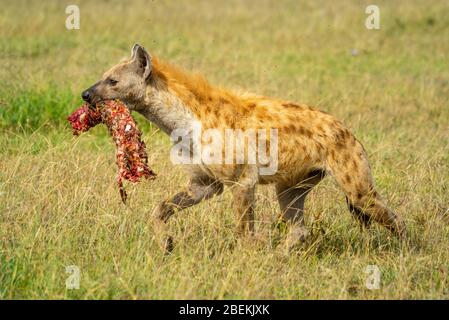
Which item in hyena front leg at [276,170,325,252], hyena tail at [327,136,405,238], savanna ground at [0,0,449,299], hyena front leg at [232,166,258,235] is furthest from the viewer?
hyena front leg at [276,170,325,252]

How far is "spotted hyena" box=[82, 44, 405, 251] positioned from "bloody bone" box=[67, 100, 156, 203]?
13cm

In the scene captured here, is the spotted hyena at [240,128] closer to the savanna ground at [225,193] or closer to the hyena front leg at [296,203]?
the hyena front leg at [296,203]

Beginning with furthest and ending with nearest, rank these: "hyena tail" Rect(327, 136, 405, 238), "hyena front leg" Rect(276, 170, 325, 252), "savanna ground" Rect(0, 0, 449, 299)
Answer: "hyena front leg" Rect(276, 170, 325, 252)
"hyena tail" Rect(327, 136, 405, 238)
"savanna ground" Rect(0, 0, 449, 299)

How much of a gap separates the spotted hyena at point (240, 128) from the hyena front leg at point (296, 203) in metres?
0.02

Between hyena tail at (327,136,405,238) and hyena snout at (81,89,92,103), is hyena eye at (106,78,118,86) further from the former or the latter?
hyena tail at (327,136,405,238)

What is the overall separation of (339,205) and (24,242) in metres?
2.22

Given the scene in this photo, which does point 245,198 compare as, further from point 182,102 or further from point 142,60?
point 142,60

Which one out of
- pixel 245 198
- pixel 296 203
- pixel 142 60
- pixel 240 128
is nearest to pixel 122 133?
pixel 142 60

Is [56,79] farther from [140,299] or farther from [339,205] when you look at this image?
→ [140,299]

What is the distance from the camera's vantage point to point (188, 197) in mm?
5121

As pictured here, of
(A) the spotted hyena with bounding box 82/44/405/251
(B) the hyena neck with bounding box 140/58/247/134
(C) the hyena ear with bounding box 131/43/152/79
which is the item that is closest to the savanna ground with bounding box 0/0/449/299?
(A) the spotted hyena with bounding box 82/44/405/251

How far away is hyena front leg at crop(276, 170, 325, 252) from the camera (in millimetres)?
5355

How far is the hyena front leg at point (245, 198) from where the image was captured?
5039 mm
